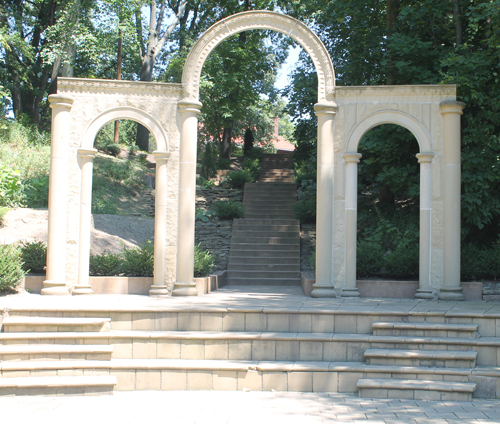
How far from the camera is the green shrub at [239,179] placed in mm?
20688

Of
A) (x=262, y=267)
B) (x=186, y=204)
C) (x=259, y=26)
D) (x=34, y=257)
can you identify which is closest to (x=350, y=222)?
(x=186, y=204)

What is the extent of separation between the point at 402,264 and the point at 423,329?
3370 mm

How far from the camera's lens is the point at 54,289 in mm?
9812

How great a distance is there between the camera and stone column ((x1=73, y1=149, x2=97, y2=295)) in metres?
10.1

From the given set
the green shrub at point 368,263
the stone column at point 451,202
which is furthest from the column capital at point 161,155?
the stone column at point 451,202

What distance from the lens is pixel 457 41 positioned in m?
12.8

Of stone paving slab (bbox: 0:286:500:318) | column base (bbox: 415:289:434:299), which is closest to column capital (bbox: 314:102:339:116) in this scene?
stone paving slab (bbox: 0:286:500:318)

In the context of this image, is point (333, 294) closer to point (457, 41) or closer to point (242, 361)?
point (242, 361)

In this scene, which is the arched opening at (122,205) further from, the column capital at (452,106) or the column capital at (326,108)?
the column capital at (452,106)

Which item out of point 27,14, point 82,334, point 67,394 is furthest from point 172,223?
point 27,14

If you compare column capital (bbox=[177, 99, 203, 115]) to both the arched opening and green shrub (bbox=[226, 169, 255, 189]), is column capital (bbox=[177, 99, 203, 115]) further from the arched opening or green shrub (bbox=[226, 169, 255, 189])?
green shrub (bbox=[226, 169, 255, 189])

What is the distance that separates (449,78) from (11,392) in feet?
34.1

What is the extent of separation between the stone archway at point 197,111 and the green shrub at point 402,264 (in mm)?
1698

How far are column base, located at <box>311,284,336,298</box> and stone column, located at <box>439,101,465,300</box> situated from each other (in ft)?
7.01
